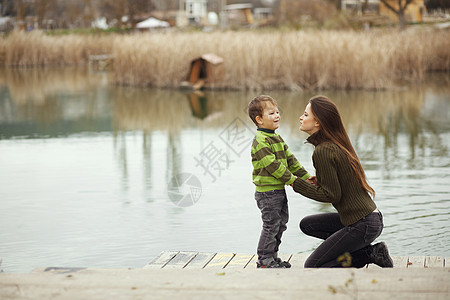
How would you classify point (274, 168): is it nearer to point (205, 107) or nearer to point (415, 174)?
point (415, 174)

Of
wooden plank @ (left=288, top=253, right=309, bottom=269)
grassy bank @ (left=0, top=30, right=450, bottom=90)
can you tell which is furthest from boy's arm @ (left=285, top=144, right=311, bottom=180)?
grassy bank @ (left=0, top=30, right=450, bottom=90)

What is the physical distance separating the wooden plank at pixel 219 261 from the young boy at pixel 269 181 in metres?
0.22

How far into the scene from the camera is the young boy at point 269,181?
13.0ft

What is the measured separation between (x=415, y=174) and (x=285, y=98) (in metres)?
7.62

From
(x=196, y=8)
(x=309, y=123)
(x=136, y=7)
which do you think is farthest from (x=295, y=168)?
(x=196, y=8)

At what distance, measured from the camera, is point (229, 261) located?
13.8 ft

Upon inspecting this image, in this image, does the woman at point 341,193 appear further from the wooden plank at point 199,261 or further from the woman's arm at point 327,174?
the wooden plank at point 199,261

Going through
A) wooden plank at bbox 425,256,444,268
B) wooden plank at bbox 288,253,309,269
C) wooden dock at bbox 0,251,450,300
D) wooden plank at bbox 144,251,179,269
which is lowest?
wooden plank at bbox 144,251,179,269

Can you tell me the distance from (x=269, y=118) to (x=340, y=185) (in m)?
0.52

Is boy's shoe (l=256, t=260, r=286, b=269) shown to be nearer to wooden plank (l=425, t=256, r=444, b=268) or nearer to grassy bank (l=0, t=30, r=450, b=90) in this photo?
wooden plank (l=425, t=256, r=444, b=268)

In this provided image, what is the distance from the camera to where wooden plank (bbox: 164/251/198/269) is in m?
4.11

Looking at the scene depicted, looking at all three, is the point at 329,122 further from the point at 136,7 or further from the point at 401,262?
the point at 136,7

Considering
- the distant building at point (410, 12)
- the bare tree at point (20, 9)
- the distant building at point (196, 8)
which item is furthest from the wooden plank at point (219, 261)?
the distant building at point (196, 8)

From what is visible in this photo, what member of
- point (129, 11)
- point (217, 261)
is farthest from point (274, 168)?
point (129, 11)
